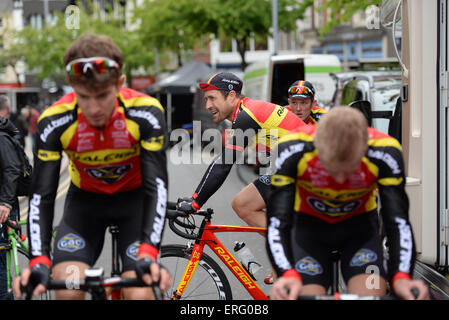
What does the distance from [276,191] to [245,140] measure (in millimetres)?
1746

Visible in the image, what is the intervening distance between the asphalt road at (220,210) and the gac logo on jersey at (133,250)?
1.45 metres

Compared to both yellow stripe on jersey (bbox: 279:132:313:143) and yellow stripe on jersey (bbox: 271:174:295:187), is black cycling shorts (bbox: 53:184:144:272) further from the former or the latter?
yellow stripe on jersey (bbox: 279:132:313:143)

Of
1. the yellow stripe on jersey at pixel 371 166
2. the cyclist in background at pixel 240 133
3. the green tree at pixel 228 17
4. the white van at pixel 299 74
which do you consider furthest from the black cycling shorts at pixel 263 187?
the green tree at pixel 228 17

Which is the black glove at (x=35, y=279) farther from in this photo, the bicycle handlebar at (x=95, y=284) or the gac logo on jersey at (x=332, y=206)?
the gac logo on jersey at (x=332, y=206)

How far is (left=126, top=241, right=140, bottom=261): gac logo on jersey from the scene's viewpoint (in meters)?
3.43

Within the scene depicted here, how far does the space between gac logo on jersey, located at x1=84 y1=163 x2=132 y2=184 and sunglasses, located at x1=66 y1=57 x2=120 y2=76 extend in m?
0.62

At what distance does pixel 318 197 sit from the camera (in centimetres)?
344

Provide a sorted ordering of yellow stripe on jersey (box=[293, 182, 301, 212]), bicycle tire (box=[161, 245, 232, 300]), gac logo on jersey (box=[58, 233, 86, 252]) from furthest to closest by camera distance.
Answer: bicycle tire (box=[161, 245, 232, 300]) < yellow stripe on jersey (box=[293, 182, 301, 212]) < gac logo on jersey (box=[58, 233, 86, 252])

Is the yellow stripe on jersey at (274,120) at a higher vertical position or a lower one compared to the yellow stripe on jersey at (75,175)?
higher

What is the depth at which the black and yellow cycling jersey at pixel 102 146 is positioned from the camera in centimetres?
332

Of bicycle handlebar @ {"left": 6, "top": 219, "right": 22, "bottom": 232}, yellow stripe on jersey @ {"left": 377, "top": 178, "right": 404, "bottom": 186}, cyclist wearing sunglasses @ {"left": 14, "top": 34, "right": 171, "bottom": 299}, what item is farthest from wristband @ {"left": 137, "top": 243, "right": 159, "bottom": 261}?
bicycle handlebar @ {"left": 6, "top": 219, "right": 22, "bottom": 232}
